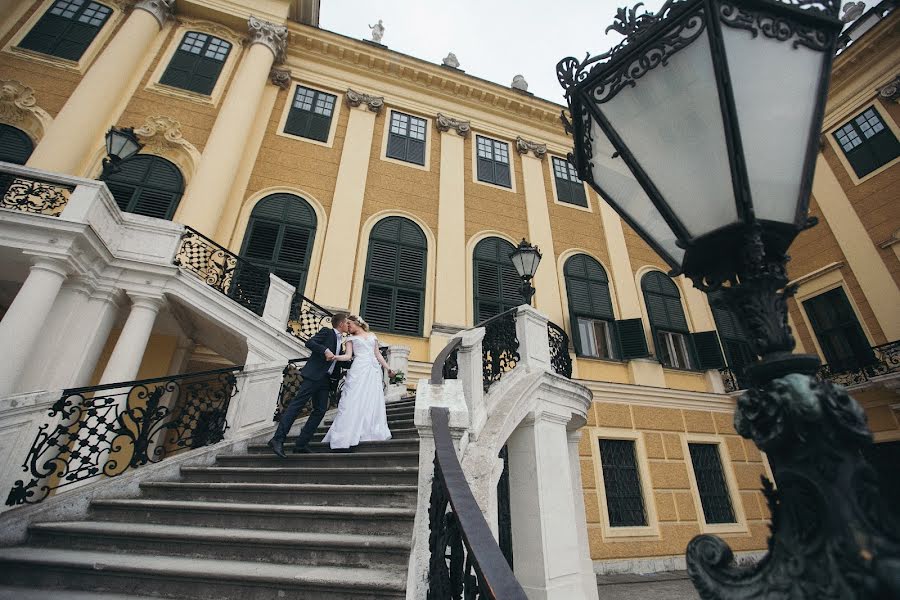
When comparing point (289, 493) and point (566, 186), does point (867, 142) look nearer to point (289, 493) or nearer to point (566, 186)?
point (566, 186)

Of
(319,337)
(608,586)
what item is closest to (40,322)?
(319,337)

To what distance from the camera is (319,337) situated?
211 inches

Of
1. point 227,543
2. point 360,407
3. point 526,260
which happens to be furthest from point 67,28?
point 227,543

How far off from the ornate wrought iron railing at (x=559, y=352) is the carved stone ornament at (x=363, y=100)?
976 cm

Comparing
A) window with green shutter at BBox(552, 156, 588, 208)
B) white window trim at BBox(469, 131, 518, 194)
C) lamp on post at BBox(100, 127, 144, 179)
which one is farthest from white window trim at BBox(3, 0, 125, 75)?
window with green shutter at BBox(552, 156, 588, 208)

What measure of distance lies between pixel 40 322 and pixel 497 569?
6.75 m

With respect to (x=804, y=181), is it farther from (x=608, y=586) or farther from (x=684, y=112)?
(x=608, y=586)

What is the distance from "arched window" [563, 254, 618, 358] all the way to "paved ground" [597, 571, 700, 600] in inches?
196

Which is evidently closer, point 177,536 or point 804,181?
point 804,181

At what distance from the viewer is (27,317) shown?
511 cm

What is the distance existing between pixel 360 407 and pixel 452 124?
442 inches

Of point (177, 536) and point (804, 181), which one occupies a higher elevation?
point (804, 181)

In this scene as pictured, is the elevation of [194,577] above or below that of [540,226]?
below

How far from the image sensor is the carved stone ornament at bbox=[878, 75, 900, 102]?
12.0 metres
